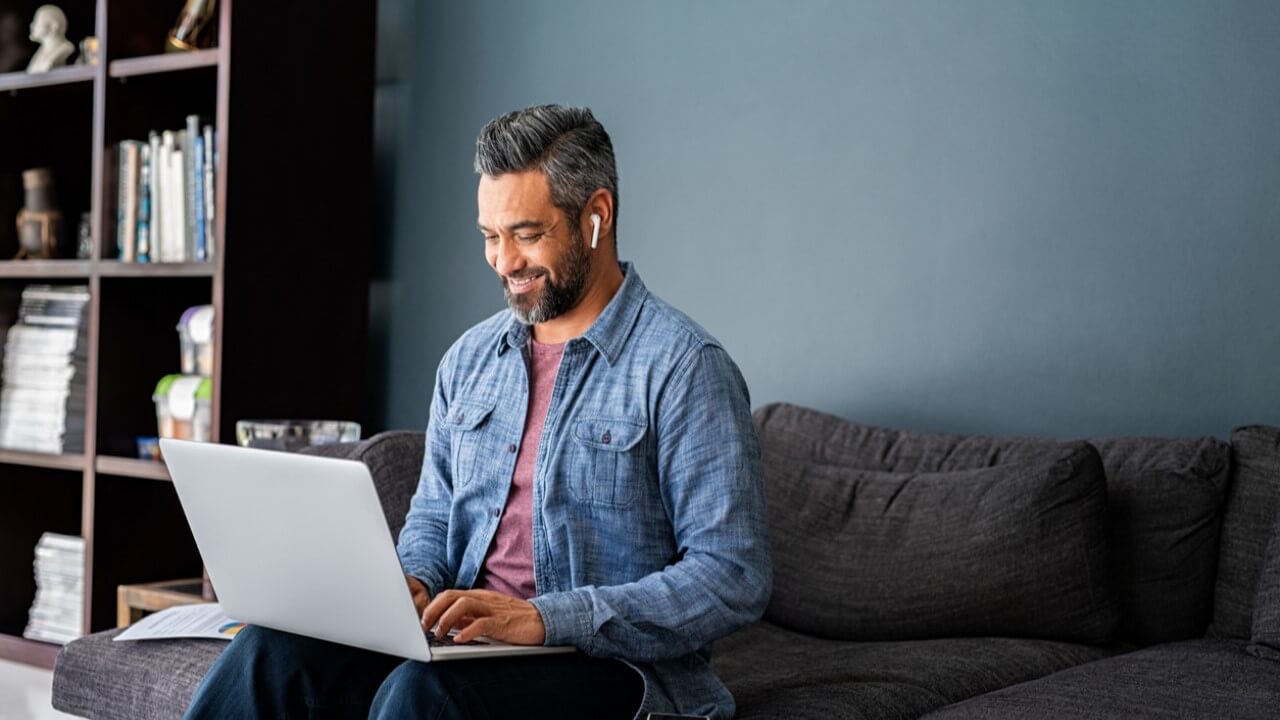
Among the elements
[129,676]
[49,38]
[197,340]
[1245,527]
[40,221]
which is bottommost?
[129,676]

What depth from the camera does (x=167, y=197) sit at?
3.25m

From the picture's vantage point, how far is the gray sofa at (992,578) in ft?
6.66

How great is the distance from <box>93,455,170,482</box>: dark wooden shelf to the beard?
5.53 ft

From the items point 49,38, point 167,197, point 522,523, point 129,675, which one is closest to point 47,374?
point 167,197

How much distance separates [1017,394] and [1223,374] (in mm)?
379

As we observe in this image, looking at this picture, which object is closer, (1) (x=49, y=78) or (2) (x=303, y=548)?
(2) (x=303, y=548)

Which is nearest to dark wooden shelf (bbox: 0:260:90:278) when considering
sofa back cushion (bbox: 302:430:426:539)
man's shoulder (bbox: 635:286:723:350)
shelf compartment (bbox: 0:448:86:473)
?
shelf compartment (bbox: 0:448:86:473)

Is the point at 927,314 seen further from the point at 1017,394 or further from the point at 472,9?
the point at 472,9

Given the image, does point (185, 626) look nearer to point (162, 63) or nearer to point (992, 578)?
point (992, 578)

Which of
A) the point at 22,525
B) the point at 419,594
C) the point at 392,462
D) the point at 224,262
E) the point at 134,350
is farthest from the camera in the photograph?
the point at 22,525

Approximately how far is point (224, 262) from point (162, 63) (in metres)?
0.53

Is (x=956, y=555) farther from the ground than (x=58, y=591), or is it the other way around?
(x=956, y=555)

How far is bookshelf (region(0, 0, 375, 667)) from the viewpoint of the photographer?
10.3 feet

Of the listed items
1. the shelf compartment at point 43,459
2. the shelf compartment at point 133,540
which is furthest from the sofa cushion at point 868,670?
the shelf compartment at point 43,459
